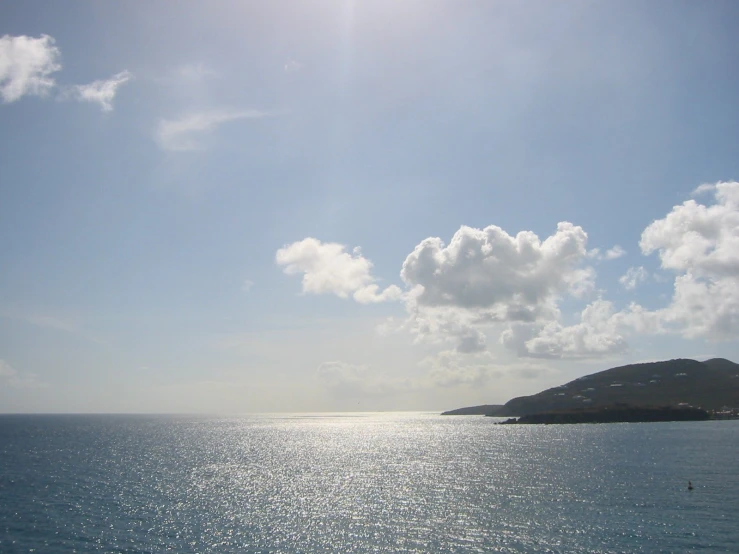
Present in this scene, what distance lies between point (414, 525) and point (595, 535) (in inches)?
728

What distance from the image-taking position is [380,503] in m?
72.8

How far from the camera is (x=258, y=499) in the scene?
254 feet

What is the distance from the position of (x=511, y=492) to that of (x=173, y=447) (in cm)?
11698

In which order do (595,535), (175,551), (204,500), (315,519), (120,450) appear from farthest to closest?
(120,450) < (204,500) < (315,519) < (595,535) < (175,551)

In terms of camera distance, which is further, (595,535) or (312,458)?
(312,458)

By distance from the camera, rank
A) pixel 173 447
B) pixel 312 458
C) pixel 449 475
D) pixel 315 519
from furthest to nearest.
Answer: pixel 173 447 → pixel 312 458 → pixel 449 475 → pixel 315 519

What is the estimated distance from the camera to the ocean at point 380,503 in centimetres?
5328

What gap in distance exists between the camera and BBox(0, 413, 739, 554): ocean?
175 ft

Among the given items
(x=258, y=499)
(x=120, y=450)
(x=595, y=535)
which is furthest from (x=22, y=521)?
(x=120, y=450)

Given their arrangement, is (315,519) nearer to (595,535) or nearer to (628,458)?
(595,535)

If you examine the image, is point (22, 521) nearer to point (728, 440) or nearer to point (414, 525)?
point (414, 525)

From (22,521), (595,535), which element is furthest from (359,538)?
(22,521)

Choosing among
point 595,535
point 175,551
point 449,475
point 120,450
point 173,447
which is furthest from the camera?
point 173,447

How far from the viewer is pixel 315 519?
211 ft
